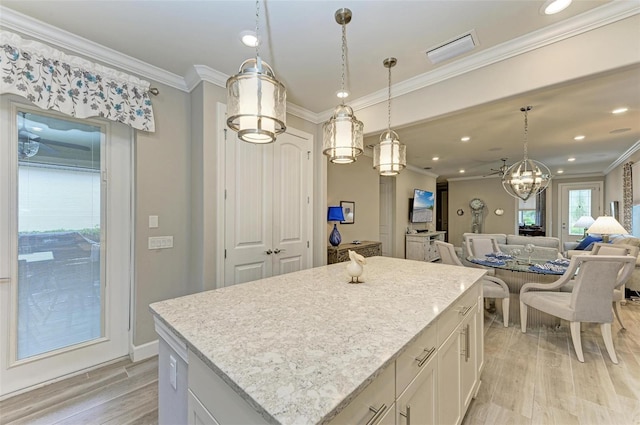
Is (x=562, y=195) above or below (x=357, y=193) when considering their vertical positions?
above

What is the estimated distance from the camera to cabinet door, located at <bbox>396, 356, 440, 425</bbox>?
0.96 meters

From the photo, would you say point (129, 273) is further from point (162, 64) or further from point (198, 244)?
point (162, 64)

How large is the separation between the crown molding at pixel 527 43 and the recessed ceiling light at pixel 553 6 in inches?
6.5

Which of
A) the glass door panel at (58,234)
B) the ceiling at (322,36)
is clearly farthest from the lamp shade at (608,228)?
the glass door panel at (58,234)

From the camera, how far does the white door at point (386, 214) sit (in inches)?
263

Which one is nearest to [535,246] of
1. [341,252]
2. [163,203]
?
[341,252]

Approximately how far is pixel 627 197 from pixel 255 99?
779cm

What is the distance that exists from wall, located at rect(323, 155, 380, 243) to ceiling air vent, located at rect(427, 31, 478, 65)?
2.48 metres

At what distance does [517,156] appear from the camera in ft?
18.7

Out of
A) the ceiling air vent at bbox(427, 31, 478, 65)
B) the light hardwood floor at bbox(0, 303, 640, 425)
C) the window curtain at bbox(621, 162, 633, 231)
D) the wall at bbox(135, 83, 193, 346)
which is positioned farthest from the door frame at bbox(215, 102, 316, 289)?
the window curtain at bbox(621, 162, 633, 231)

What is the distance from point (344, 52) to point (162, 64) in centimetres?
162

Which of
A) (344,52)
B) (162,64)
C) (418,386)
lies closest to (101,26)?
(162,64)

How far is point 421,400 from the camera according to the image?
110 centimetres

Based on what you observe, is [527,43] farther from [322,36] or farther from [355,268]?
[355,268]
